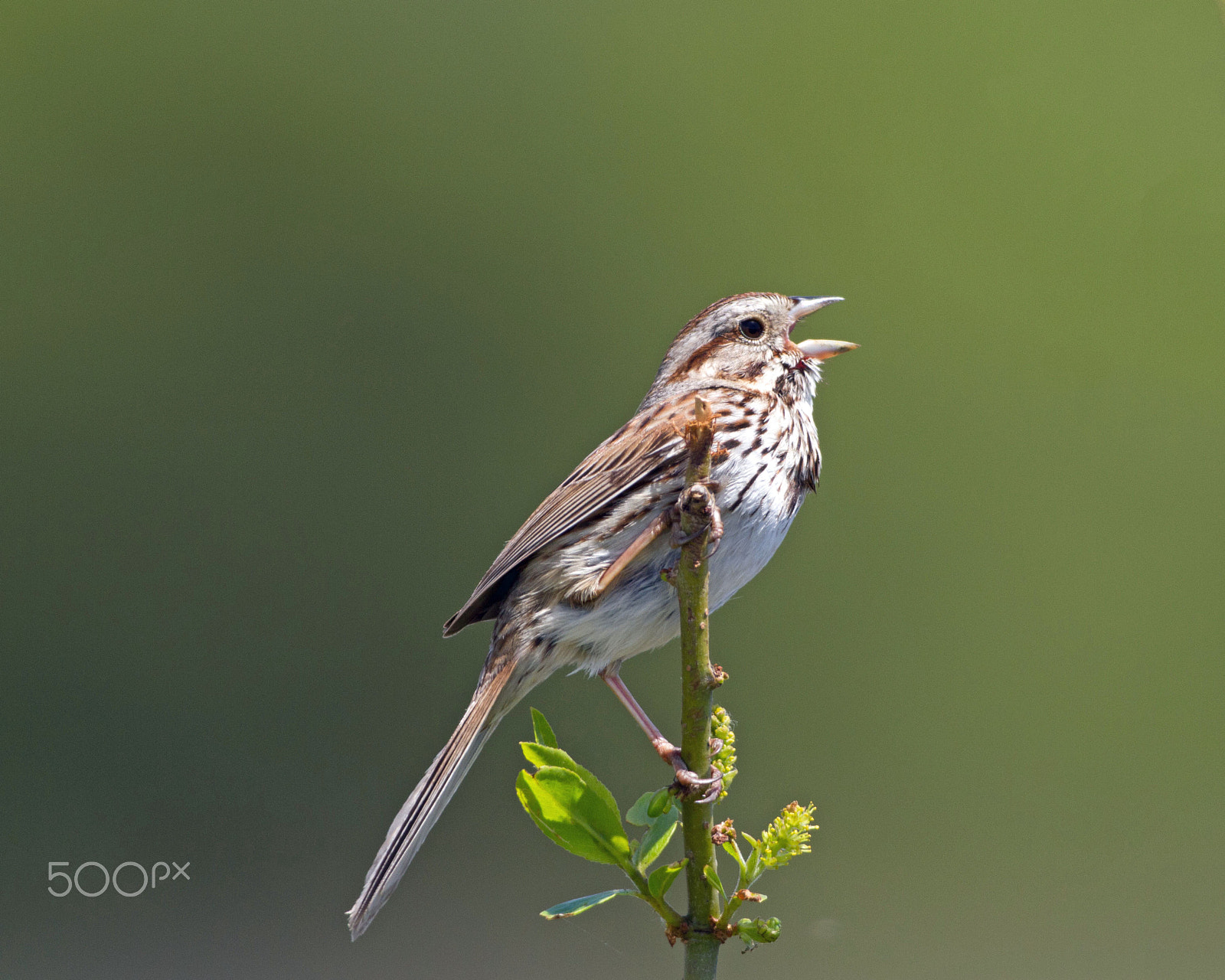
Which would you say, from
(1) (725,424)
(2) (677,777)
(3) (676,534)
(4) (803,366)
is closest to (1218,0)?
(3) (676,534)

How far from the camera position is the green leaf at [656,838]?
154 centimetres

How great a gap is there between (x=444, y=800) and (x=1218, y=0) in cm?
166

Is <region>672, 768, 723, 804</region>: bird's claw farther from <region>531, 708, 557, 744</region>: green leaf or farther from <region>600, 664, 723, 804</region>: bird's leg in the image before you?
<region>531, 708, 557, 744</region>: green leaf

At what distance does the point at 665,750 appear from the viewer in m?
2.20

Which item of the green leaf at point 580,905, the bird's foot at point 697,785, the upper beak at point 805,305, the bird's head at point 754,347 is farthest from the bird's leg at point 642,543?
the upper beak at point 805,305

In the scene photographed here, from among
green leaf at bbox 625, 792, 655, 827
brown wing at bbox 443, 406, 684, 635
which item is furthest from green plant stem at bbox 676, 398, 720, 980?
brown wing at bbox 443, 406, 684, 635

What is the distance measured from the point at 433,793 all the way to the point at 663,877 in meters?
0.74

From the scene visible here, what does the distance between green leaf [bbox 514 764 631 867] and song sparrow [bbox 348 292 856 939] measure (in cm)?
67

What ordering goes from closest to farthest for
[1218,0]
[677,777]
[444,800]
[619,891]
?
1. [1218,0]
2. [619,891]
3. [677,777]
4. [444,800]

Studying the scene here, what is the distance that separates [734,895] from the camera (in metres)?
1.48

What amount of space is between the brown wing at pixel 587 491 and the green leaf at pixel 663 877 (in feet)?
3.09

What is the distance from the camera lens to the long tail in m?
1.79

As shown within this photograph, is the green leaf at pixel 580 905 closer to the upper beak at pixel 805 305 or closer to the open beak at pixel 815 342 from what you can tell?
the open beak at pixel 815 342

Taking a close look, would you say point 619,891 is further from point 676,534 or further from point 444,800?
point 444,800
